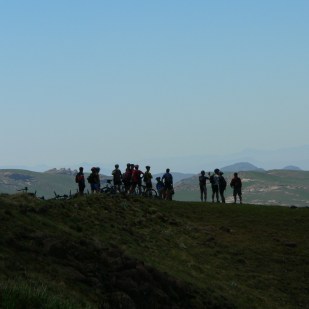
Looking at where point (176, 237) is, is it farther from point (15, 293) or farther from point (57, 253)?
point (15, 293)

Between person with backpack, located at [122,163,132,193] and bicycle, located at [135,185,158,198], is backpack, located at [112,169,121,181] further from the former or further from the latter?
bicycle, located at [135,185,158,198]

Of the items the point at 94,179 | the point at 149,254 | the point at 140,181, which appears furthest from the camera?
the point at 140,181

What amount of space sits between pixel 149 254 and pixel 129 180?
15924mm

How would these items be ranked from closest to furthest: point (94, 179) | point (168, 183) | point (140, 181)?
A: point (94, 179), point (140, 181), point (168, 183)

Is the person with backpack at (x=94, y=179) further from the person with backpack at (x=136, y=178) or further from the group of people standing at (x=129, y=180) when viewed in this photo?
the person with backpack at (x=136, y=178)

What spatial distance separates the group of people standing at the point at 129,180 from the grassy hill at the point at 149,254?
8.28 ft

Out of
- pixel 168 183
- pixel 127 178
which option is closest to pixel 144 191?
pixel 168 183

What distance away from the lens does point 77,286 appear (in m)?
21.0

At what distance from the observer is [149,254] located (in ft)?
101

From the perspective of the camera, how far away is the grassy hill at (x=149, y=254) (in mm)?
20781

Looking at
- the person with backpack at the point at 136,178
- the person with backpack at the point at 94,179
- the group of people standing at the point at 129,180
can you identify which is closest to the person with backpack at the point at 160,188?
the group of people standing at the point at 129,180

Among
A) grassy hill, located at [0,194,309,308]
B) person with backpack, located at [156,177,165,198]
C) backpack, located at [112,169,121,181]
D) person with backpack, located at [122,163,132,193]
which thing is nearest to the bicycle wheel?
person with backpack, located at [156,177,165,198]

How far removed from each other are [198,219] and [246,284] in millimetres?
10938

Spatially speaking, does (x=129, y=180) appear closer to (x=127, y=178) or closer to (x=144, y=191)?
(x=127, y=178)
